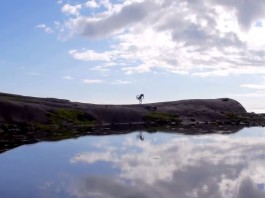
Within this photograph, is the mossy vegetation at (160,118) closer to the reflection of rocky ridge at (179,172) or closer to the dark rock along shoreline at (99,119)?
the dark rock along shoreline at (99,119)

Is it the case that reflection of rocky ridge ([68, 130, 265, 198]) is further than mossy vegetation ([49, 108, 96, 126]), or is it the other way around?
mossy vegetation ([49, 108, 96, 126])

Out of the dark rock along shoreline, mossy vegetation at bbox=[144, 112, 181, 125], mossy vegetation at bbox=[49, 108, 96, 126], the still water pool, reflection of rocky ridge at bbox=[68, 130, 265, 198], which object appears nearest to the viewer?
reflection of rocky ridge at bbox=[68, 130, 265, 198]

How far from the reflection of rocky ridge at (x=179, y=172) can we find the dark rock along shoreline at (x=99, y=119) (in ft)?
78.0

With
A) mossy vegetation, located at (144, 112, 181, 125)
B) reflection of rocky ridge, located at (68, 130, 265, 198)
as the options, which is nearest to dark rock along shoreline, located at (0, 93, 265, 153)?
mossy vegetation, located at (144, 112, 181, 125)

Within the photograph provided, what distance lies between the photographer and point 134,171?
43.9 metres

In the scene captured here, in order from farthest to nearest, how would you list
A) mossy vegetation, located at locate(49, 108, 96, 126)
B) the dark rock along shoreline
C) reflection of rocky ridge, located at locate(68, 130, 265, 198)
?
mossy vegetation, located at locate(49, 108, 96, 126)
the dark rock along shoreline
reflection of rocky ridge, located at locate(68, 130, 265, 198)

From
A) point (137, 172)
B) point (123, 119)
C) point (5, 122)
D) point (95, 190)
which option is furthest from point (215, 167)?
point (123, 119)

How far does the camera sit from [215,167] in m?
46.2

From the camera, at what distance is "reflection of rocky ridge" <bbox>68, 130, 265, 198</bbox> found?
110ft

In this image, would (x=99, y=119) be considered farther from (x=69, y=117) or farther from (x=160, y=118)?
(x=160, y=118)

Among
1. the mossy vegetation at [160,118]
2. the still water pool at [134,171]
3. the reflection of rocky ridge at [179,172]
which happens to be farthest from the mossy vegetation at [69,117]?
the reflection of rocky ridge at [179,172]

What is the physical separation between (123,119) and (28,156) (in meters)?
82.7

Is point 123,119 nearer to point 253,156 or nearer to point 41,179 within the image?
point 253,156

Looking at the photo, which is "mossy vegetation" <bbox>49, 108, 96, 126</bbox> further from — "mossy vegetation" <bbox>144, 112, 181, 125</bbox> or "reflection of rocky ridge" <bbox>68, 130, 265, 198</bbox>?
"reflection of rocky ridge" <bbox>68, 130, 265, 198</bbox>
